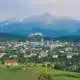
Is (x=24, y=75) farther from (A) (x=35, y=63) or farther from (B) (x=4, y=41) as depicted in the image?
(B) (x=4, y=41)

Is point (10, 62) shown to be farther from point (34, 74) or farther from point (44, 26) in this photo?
point (44, 26)

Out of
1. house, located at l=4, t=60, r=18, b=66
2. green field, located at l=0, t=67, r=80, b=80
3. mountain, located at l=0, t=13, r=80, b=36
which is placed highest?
mountain, located at l=0, t=13, r=80, b=36

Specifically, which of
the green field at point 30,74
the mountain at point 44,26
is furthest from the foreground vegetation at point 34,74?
the mountain at point 44,26

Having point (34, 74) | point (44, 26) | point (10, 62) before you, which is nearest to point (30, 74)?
point (34, 74)

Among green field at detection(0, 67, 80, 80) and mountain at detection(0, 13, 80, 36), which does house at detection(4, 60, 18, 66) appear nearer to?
green field at detection(0, 67, 80, 80)

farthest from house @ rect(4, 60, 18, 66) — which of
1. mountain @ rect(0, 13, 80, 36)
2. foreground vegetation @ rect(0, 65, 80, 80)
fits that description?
mountain @ rect(0, 13, 80, 36)

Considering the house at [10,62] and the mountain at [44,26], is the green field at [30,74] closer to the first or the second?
the house at [10,62]
